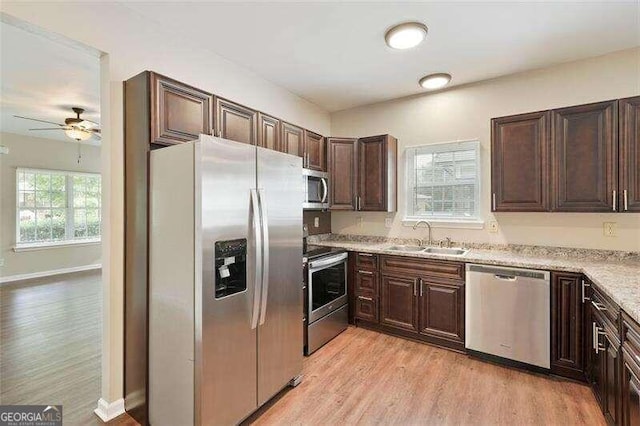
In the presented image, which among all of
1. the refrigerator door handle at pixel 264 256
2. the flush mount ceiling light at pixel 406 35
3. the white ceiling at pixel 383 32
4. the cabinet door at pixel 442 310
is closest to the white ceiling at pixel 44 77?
the white ceiling at pixel 383 32

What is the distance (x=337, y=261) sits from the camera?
3373mm

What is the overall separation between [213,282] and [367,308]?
224 centimetres

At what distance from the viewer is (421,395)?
2301 mm

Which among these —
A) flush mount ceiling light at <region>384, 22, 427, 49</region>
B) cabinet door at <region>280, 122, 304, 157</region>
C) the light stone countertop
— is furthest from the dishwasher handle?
cabinet door at <region>280, 122, 304, 157</region>

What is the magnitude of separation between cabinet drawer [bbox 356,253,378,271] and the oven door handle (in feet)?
0.55

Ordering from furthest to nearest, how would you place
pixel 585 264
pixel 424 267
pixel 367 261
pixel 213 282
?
pixel 367 261
pixel 424 267
pixel 585 264
pixel 213 282

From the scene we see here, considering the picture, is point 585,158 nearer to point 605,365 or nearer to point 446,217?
point 446,217

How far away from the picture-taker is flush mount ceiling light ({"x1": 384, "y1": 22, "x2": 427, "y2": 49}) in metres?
2.37

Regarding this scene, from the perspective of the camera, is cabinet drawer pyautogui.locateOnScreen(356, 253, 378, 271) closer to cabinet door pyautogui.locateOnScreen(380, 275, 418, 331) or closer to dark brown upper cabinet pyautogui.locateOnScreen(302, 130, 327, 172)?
cabinet door pyautogui.locateOnScreen(380, 275, 418, 331)

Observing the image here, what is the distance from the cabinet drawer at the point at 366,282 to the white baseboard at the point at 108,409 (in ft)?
7.89

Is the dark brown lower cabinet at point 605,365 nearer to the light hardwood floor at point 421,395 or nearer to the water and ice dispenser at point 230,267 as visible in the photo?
the light hardwood floor at point 421,395

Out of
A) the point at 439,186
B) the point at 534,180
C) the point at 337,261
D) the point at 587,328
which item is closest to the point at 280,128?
the point at 337,261

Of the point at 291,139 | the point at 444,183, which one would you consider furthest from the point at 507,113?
the point at 291,139

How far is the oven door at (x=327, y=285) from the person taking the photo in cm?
297
